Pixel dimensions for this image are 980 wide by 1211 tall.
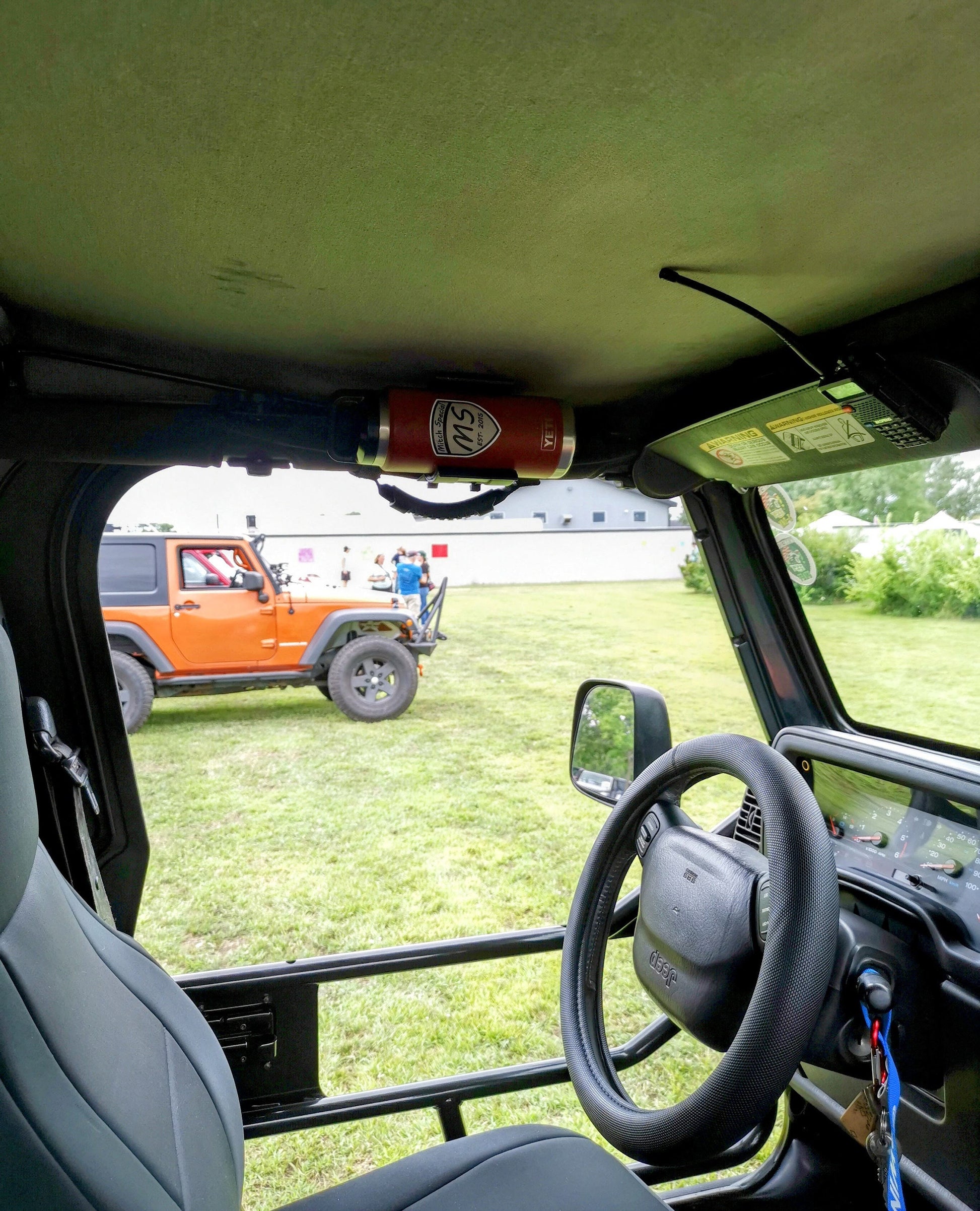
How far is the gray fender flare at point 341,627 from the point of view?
6547 millimetres

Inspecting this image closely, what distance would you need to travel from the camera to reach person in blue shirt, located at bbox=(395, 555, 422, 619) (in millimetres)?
7070

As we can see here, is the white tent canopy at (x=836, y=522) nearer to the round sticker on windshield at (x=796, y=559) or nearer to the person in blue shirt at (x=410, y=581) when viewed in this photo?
the round sticker on windshield at (x=796, y=559)

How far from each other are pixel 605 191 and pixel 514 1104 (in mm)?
2593

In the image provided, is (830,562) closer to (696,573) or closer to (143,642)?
(696,573)

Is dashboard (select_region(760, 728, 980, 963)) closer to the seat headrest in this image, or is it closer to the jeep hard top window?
the seat headrest

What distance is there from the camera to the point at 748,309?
45.5 inches

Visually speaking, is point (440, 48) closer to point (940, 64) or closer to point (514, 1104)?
point (940, 64)

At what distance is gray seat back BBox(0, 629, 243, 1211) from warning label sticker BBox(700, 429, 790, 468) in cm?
133

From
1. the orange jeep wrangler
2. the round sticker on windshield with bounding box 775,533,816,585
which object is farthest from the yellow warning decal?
the orange jeep wrangler

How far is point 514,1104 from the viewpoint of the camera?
2.41 m

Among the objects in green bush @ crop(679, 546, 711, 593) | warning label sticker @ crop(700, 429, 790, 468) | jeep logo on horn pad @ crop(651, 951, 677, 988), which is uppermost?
warning label sticker @ crop(700, 429, 790, 468)

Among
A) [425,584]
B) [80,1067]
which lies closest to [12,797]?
[80,1067]

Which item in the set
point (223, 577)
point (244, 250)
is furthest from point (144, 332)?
point (223, 577)

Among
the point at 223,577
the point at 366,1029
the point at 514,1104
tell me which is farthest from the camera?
the point at 223,577
